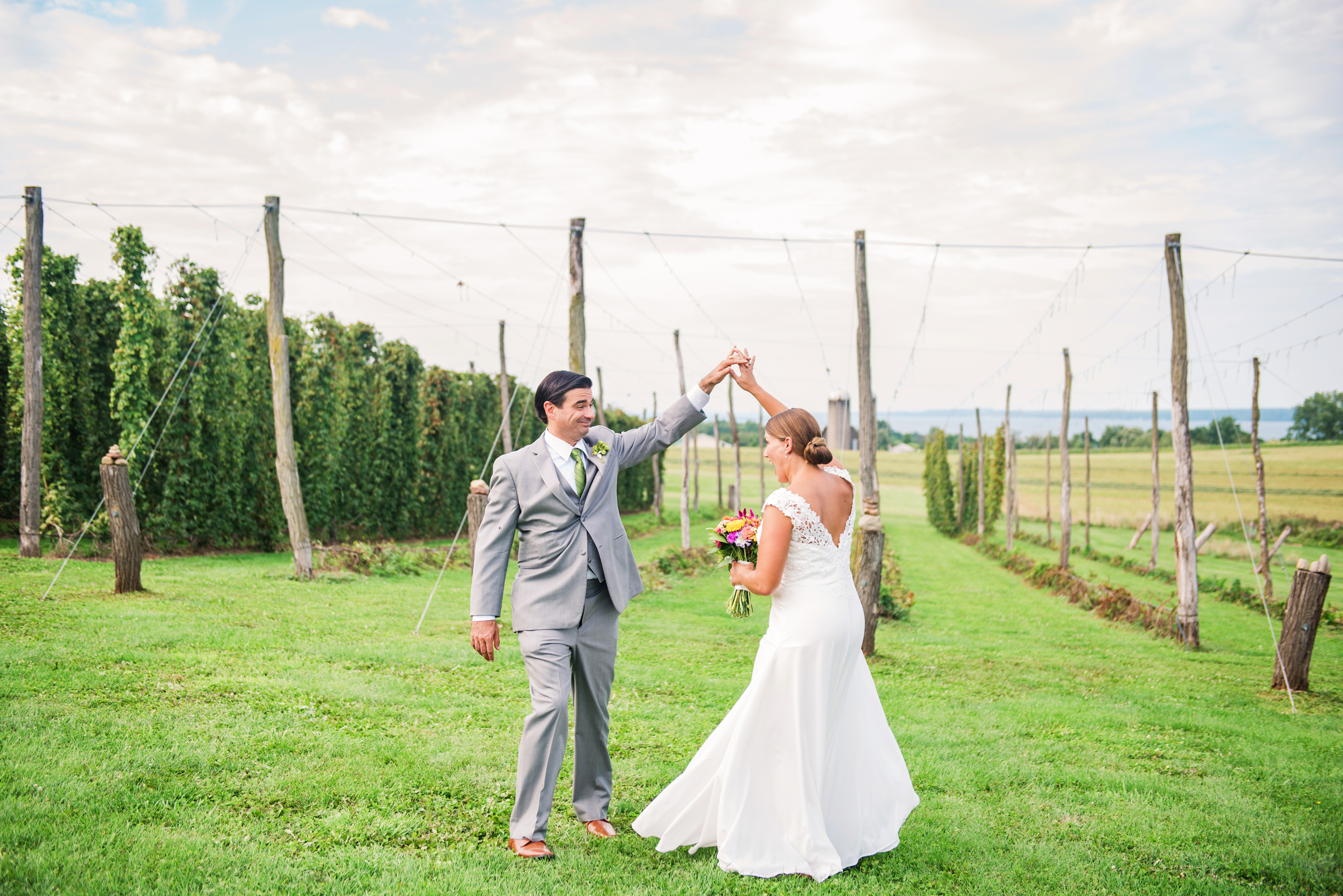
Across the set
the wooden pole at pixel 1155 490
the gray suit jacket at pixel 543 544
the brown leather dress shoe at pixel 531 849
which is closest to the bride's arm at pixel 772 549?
the gray suit jacket at pixel 543 544

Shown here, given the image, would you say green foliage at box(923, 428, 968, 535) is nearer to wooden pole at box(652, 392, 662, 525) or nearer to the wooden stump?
wooden pole at box(652, 392, 662, 525)

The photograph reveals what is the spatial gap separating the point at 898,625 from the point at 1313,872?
8.17m

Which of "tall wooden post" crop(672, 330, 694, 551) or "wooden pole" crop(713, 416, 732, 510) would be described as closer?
"wooden pole" crop(713, 416, 732, 510)

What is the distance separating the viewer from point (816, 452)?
13.5 feet

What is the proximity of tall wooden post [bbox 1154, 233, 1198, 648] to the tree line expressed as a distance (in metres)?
9.65

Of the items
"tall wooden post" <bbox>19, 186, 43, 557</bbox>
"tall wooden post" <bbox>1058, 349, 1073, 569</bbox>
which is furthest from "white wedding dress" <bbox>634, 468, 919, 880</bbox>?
"tall wooden post" <bbox>1058, 349, 1073, 569</bbox>

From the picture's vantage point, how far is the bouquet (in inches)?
170

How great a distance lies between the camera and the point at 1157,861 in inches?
165

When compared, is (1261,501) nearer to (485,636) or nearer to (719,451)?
(719,451)

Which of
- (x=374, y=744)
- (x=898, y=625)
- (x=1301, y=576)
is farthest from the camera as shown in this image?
(x=898, y=625)

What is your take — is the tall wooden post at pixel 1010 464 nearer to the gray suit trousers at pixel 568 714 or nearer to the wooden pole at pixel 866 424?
the wooden pole at pixel 866 424

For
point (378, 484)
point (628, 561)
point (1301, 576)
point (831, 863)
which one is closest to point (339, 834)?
point (628, 561)

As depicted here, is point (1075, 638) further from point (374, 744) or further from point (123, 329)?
point (123, 329)

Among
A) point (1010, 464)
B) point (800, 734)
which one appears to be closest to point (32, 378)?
point (800, 734)
